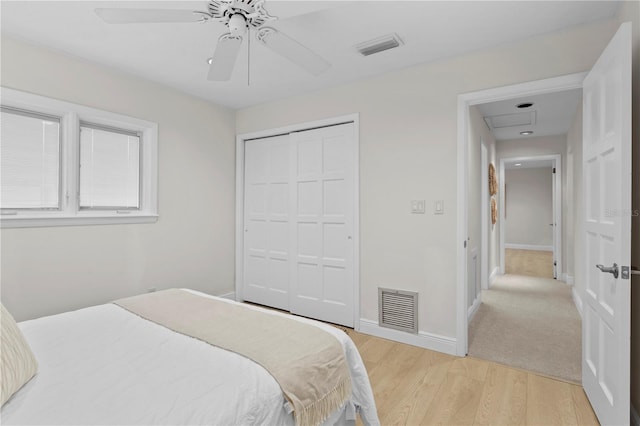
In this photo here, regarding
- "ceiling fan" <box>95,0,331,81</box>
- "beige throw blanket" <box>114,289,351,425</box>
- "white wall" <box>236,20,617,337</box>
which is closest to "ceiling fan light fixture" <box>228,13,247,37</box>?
"ceiling fan" <box>95,0,331,81</box>

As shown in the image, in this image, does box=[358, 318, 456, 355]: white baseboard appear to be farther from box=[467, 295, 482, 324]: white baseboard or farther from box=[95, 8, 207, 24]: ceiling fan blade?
box=[95, 8, 207, 24]: ceiling fan blade

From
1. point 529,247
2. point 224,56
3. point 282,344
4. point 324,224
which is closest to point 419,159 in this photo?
point 324,224

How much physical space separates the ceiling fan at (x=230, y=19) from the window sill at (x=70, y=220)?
6.02 feet

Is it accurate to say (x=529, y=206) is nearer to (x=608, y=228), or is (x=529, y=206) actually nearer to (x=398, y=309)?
(x=398, y=309)

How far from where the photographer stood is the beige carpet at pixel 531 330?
8.59ft

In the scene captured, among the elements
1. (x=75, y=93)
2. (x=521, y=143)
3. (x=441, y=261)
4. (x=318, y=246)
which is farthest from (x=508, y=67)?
(x=521, y=143)

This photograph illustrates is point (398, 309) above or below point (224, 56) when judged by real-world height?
below

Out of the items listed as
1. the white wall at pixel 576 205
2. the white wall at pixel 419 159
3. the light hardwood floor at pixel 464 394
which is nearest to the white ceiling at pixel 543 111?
the white wall at pixel 576 205

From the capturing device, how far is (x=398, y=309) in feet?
10.0

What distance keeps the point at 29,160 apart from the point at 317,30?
248cm

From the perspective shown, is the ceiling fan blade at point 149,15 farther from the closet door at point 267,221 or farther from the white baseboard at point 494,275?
the white baseboard at point 494,275

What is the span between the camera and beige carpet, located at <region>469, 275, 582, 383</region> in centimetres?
262

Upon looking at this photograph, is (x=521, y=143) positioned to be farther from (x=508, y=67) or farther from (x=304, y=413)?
(x=304, y=413)

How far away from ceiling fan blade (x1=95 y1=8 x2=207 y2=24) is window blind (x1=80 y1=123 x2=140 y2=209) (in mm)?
1844
